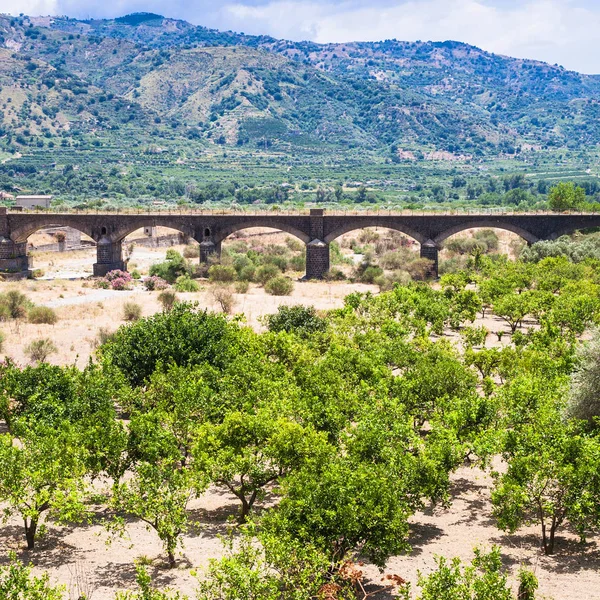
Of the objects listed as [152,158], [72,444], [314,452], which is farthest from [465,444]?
[152,158]

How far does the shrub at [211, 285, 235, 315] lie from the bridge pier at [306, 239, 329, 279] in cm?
1274

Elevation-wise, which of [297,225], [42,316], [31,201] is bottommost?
[42,316]

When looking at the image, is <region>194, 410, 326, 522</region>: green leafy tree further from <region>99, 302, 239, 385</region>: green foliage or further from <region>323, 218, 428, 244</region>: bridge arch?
<region>323, 218, 428, 244</region>: bridge arch

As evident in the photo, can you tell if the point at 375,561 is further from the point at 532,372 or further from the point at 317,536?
the point at 532,372

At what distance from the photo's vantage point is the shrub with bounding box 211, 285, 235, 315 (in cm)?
5644

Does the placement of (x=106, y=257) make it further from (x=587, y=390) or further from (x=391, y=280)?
(x=587, y=390)

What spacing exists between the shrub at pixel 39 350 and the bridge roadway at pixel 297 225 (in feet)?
106

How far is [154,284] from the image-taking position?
69000 millimetres

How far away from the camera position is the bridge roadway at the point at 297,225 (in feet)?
241

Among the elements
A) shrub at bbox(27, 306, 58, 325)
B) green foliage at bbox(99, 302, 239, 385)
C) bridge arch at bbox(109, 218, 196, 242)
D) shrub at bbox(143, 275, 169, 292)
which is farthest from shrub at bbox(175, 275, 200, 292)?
green foliage at bbox(99, 302, 239, 385)

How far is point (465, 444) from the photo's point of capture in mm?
23016

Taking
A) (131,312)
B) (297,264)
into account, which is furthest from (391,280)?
(131,312)

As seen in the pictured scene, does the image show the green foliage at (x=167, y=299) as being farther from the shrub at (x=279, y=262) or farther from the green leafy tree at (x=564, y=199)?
the green leafy tree at (x=564, y=199)

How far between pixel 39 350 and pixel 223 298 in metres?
18.8
